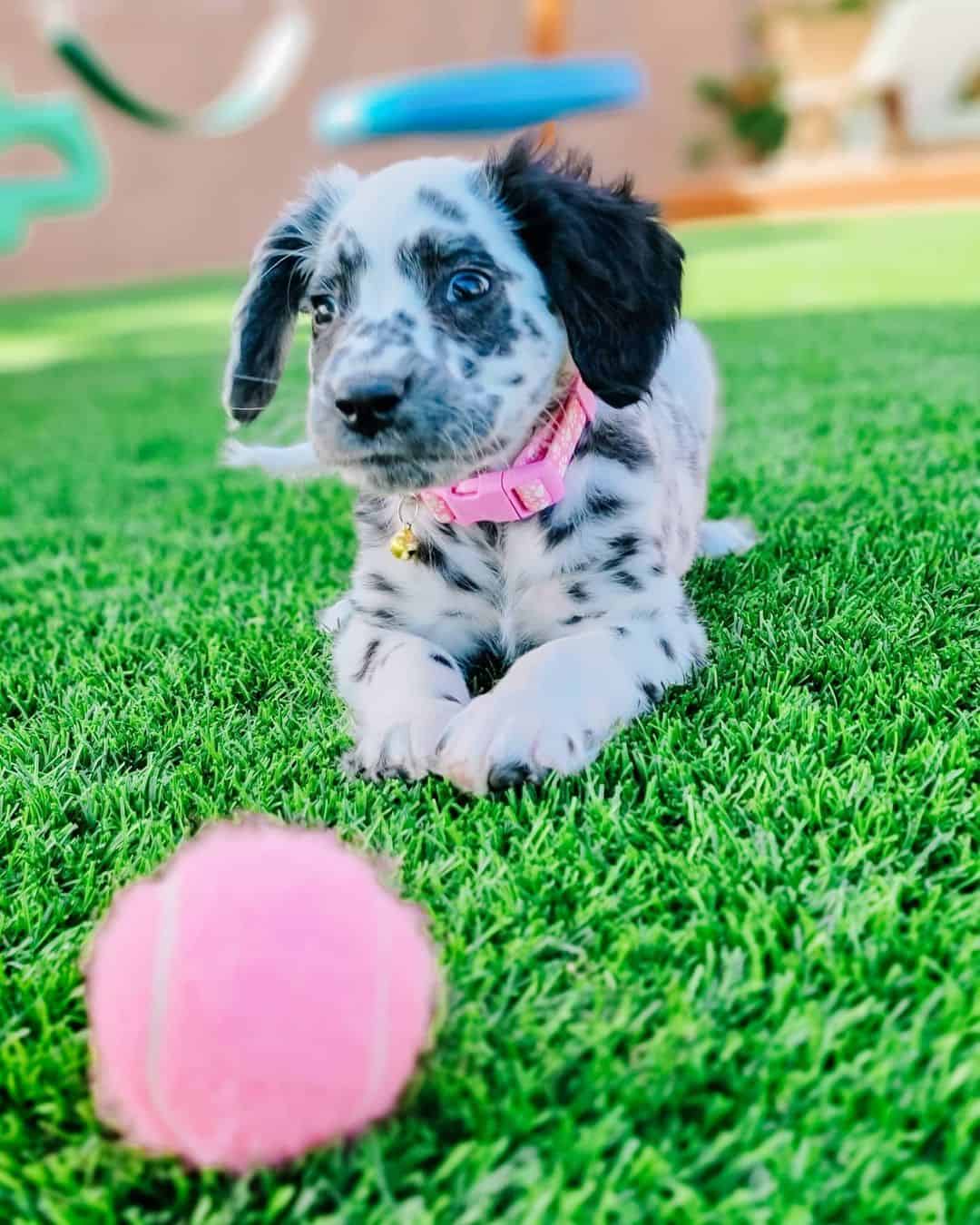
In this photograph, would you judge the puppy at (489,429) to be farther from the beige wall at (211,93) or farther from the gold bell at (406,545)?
the beige wall at (211,93)

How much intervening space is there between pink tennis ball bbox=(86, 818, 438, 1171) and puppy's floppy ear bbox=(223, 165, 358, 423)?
143cm

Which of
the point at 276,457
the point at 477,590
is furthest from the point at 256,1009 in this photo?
the point at 276,457

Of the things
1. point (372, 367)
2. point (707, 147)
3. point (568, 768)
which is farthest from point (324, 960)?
point (707, 147)

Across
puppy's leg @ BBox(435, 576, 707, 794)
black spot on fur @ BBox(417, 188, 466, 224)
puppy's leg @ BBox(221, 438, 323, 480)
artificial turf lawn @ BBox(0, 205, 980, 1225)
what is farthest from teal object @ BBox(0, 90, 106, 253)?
puppy's leg @ BBox(435, 576, 707, 794)

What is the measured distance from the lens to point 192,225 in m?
16.6

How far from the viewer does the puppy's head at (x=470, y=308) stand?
6.48 ft

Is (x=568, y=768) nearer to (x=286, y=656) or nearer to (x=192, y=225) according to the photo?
(x=286, y=656)

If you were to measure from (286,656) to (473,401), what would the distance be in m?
0.72

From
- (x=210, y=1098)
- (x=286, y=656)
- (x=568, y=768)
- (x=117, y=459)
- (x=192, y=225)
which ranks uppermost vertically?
(x=210, y=1098)

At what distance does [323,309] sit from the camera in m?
2.29

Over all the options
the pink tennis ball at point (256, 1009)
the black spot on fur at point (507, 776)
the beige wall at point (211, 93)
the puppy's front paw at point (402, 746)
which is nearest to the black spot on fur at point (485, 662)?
the puppy's front paw at point (402, 746)

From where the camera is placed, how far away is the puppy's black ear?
2.15 metres

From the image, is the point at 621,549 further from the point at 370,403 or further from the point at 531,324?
the point at 370,403

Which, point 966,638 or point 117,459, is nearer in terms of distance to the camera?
point 966,638
